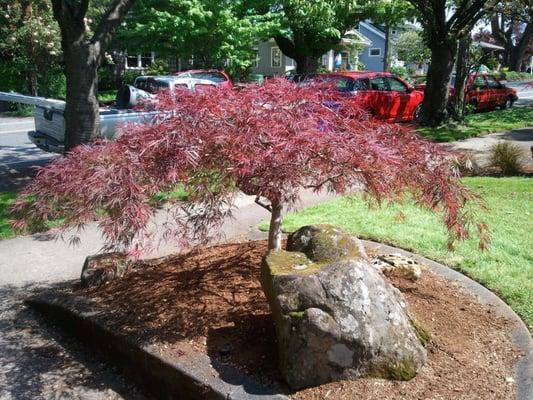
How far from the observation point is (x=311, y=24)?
2552cm

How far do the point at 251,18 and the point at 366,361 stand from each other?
2198cm

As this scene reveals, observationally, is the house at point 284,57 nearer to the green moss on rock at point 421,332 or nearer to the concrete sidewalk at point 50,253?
the concrete sidewalk at point 50,253

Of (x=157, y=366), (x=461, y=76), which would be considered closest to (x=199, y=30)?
(x=461, y=76)

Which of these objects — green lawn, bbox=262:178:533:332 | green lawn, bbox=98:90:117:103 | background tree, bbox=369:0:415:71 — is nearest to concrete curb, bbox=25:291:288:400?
green lawn, bbox=262:178:533:332

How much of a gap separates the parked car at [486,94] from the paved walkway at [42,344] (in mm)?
17127

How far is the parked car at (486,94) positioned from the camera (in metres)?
21.2

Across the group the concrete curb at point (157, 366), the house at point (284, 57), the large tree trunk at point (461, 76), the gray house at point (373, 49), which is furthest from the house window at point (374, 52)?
the concrete curb at point (157, 366)

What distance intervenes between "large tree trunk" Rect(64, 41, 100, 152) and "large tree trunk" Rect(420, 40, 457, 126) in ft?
34.9

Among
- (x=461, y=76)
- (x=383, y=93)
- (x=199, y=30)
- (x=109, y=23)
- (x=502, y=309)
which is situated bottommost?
(x=502, y=309)

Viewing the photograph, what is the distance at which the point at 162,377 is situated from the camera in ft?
12.0

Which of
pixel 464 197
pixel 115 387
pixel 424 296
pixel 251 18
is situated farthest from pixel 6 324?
pixel 251 18

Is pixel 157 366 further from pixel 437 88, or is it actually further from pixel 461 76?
pixel 461 76

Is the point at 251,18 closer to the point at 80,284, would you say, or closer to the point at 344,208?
the point at 344,208

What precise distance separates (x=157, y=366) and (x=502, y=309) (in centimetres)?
273
